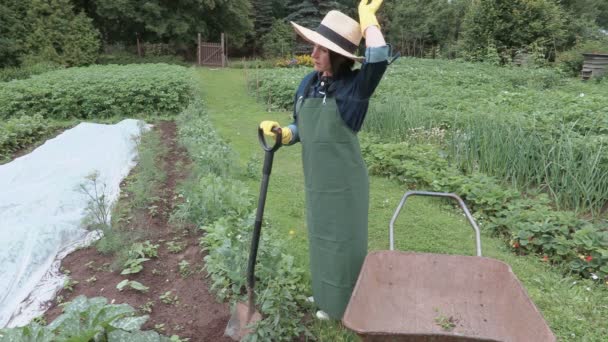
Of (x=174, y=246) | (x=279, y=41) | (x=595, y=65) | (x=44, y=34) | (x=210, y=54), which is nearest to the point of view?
(x=174, y=246)

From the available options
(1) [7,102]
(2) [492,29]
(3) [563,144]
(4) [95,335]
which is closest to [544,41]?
(2) [492,29]

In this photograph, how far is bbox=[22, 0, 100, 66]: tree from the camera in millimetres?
18344

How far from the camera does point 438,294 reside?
2.23 meters

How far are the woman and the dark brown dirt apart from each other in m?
0.73

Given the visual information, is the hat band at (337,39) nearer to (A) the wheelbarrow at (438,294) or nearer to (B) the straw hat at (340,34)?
(B) the straw hat at (340,34)

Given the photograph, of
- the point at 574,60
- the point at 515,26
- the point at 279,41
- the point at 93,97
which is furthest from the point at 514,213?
the point at 279,41

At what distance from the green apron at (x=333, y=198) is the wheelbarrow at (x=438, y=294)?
9.7 inches

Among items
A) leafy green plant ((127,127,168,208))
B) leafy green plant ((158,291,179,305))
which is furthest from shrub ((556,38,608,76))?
leafy green plant ((158,291,179,305))

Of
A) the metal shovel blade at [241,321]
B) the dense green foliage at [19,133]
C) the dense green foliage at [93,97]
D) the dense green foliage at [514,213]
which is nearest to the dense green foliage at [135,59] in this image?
the dense green foliage at [93,97]

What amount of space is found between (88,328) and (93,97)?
8.34 m

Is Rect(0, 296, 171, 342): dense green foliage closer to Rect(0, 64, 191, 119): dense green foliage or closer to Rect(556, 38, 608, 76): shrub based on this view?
Rect(0, 64, 191, 119): dense green foliage

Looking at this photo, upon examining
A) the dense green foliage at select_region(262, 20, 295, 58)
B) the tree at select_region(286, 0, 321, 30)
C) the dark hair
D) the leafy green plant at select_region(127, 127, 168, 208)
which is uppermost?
the tree at select_region(286, 0, 321, 30)

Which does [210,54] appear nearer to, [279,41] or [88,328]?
[279,41]

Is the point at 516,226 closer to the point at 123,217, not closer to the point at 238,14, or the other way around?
the point at 123,217
